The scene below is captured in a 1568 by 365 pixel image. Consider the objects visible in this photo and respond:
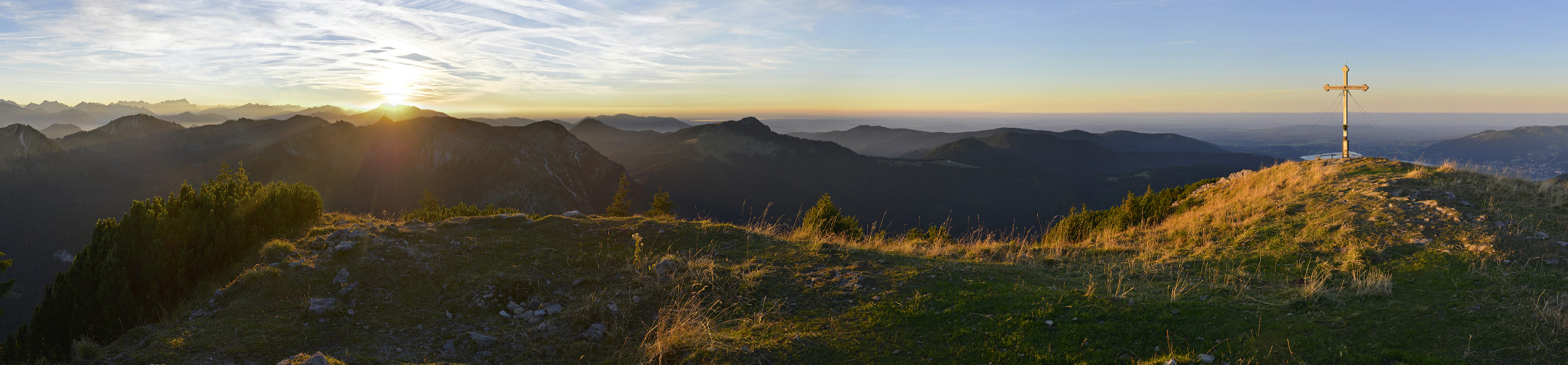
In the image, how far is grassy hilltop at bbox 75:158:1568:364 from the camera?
17.8 feet

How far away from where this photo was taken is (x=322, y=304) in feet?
22.4

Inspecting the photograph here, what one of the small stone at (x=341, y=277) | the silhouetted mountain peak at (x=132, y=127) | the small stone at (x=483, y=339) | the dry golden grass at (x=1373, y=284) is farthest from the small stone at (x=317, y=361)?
the silhouetted mountain peak at (x=132, y=127)

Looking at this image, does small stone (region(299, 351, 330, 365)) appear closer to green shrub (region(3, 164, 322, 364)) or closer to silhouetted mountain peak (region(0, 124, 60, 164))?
green shrub (region(3, 164, 322, 364))

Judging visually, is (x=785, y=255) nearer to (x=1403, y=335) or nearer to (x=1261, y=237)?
(x=1403, y=335)

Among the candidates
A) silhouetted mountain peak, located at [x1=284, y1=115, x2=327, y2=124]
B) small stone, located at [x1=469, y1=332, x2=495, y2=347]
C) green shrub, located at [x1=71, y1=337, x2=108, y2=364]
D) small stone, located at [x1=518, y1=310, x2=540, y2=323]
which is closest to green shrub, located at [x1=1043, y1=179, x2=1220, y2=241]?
small stone, located at [x1=518, y1=310, x2=540, y2=323]

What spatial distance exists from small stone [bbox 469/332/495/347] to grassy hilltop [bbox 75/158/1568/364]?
0.14 metres

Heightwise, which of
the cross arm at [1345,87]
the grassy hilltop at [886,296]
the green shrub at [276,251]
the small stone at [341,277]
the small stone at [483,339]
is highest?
the cross arm at [1345,87]

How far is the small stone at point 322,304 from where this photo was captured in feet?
22.0

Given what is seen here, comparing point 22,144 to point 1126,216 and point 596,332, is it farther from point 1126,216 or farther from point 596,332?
point 1126,216

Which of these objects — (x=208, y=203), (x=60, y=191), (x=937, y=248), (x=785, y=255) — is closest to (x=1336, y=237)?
(x=937, y=248)

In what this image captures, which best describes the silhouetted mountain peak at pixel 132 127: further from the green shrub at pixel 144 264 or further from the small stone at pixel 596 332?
the small stone at pixel 596 332

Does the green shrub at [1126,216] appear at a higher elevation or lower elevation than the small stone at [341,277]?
lower

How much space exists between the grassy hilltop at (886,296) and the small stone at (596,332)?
23 millimetres

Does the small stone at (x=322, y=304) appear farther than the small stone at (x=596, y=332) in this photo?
Yes
